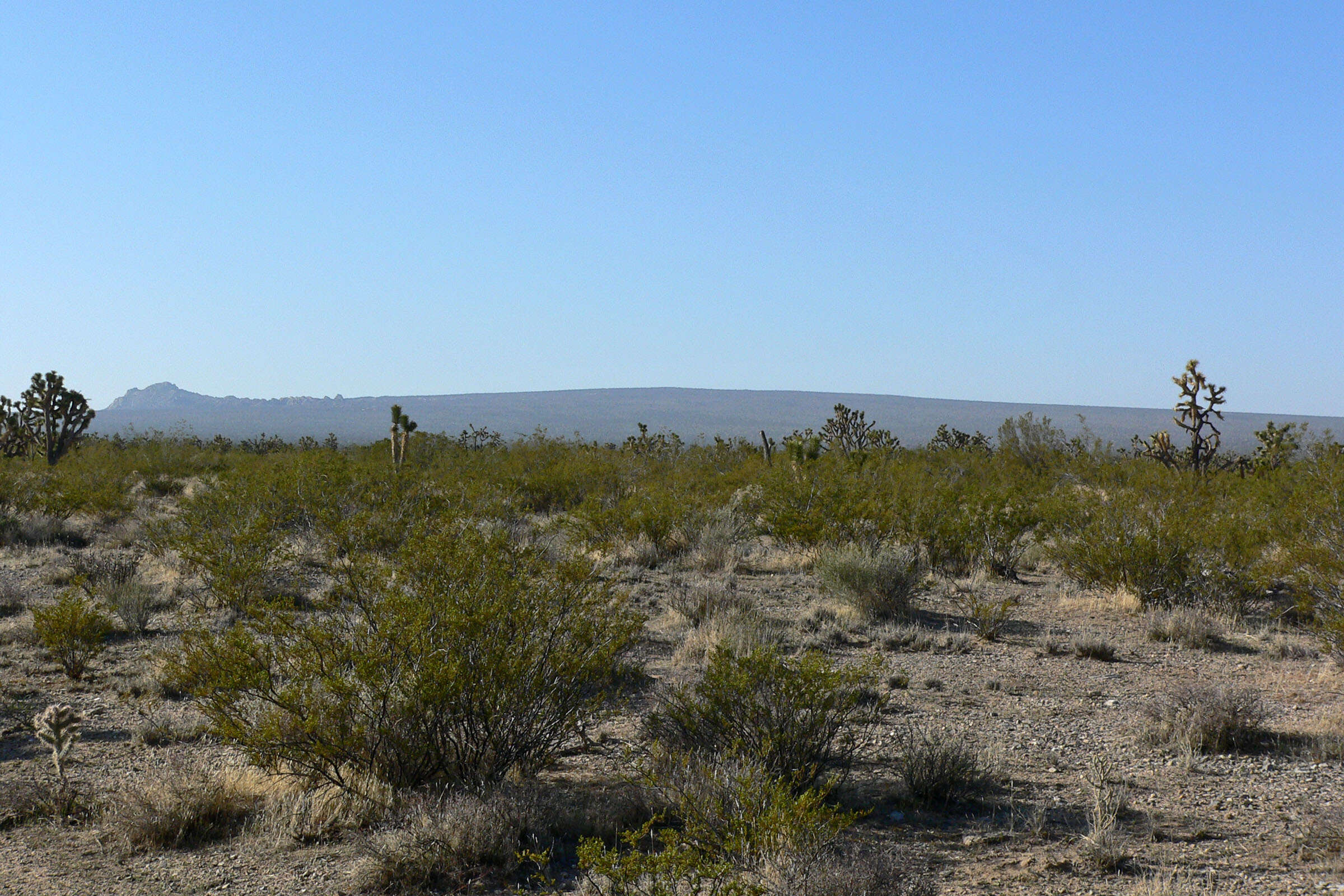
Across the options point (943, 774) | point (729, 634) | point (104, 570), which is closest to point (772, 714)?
point (943, 774)

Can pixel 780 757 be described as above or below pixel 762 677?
below

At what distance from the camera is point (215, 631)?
1000 centimetres

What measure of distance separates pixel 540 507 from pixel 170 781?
1643 cm

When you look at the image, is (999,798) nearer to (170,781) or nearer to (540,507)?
(170,781)

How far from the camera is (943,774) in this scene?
5.61m

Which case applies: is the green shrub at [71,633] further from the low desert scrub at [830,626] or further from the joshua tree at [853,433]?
the joshua tree at [853,433]

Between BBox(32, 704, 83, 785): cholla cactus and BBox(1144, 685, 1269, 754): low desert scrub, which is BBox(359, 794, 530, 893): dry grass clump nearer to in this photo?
BBox(32, 704, 83, 785): cholla cactus

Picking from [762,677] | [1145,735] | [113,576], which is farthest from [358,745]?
[113,576]

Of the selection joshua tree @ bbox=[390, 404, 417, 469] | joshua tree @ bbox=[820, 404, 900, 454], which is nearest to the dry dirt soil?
joshua tree @ bbox=[390, 404, 417, 469]

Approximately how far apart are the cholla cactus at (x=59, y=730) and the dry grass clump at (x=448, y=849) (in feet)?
6.97

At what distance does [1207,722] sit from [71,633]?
357 inches

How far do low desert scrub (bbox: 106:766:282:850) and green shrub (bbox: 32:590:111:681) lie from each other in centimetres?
357

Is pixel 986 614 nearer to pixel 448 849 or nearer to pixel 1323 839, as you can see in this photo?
pixel 1323 839

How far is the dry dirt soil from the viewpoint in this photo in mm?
4531
